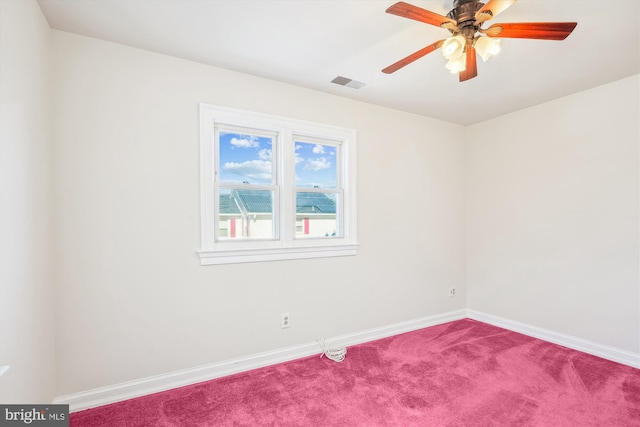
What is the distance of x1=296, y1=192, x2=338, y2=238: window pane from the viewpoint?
123 inches

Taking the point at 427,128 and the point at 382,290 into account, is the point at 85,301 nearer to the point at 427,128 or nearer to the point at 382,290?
the point at 382,290

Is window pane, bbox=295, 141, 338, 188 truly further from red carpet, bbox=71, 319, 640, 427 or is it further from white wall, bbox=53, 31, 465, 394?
red carpet, bbox=71, 319, 640, 427

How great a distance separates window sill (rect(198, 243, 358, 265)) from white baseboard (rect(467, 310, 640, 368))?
2.10 metres

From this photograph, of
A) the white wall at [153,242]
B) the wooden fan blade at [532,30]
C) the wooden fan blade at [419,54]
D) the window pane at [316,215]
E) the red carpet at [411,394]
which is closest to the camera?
the wooden fan blade at [532,30]

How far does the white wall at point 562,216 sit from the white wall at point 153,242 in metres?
1.85

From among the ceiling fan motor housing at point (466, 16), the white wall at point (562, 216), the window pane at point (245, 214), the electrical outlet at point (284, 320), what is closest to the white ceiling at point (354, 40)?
the ceiling fan motor housing at point (466, 16)

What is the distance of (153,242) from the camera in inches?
93.6

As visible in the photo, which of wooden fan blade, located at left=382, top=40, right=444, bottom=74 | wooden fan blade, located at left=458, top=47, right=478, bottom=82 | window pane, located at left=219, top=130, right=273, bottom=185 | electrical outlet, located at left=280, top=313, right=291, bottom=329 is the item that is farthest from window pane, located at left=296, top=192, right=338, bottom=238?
wooden fan blade, located at left=458, top=47, right=478, bottom=82

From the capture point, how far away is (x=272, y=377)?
2.58 m

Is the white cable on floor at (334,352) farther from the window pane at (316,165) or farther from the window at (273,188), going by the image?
the window pane at (316,165)

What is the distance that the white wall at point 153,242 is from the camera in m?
2.15

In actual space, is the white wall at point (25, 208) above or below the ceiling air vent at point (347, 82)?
below

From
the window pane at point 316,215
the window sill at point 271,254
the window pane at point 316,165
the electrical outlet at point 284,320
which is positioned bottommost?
the electrical outlet at point 284,320

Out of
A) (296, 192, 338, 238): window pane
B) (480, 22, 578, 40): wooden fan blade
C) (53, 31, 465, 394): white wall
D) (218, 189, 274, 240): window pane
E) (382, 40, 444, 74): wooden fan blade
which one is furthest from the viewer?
(296, 192, 338, 238): window pane
